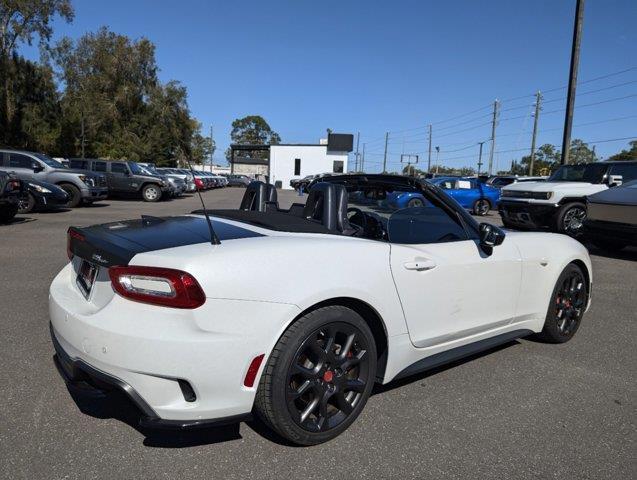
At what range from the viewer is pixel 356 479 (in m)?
2.29

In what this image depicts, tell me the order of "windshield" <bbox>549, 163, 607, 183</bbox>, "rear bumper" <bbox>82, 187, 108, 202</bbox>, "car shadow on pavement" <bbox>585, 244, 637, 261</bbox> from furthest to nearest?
"rear bumper" <bbox>82, 187, 108, 202</bbox>
"windshield" <bbox>549, 163, 607, 183</bbox>
"car shadow on pavement" <bbox>585, 244, 637, 261</bbox>

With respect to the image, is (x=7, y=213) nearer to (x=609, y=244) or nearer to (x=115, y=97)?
(x=609, y=244)

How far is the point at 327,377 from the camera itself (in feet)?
8.43

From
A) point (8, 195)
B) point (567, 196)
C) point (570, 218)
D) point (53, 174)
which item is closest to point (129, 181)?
point (53, 174)

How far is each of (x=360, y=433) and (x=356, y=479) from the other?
1.32ft

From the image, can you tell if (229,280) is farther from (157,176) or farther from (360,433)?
(157,176)

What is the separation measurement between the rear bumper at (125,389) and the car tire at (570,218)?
35.5 ft

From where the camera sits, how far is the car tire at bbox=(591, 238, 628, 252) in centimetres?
896

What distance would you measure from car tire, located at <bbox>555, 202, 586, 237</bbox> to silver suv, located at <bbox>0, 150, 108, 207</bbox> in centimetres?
1350

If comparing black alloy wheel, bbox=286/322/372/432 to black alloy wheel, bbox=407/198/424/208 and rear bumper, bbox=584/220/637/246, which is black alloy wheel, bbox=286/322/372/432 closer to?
black alloy wheel, bbox=407/198/424/208

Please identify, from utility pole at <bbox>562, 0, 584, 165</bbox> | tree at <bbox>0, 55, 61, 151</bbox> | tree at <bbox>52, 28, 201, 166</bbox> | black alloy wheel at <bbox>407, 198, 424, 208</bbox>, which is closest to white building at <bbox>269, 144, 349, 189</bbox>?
tree at <bbox>52, 28, 201, 166</bbox>

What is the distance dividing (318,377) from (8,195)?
35.4ft

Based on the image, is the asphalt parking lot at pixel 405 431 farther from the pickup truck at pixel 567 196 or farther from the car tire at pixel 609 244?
the pickup truck at pixel 567 196

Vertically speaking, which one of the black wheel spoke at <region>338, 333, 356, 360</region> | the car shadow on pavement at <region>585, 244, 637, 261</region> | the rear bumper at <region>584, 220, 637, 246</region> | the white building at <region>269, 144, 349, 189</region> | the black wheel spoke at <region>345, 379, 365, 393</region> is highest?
the white building at <region>269, 144, 349, 189</region>
